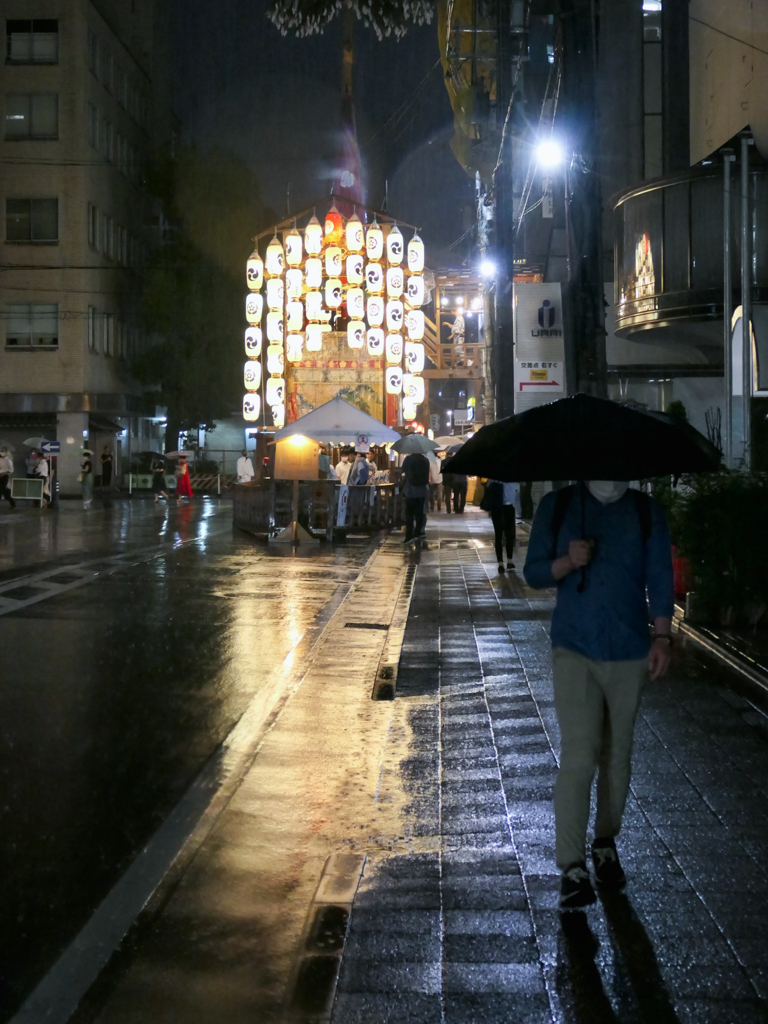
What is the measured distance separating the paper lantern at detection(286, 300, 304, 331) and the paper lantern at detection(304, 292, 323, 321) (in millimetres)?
509

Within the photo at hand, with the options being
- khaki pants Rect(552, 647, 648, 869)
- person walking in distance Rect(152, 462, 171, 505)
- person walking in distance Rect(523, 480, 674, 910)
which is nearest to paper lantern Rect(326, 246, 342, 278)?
person walking in distance Rect(152, 462, 171, 505)

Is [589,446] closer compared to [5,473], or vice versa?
[589,446]

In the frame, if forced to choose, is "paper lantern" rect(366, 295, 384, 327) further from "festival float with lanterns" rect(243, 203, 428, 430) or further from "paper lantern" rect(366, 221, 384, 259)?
"paper lantern" rect(366, 221, 384, 259)

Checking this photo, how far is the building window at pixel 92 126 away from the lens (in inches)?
1925

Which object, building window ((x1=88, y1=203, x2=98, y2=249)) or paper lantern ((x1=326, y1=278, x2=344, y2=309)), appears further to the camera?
building window ((x1=88, y1=203, x2=98, y2=249))

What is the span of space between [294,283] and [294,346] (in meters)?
2.05

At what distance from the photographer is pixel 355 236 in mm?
37219

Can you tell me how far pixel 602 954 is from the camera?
4059mm

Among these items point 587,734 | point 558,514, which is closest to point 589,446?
point 558,514

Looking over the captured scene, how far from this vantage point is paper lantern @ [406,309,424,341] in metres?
38.7

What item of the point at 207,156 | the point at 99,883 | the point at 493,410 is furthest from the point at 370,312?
the point at 99,883

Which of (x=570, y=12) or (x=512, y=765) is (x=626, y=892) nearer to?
(x=512, y=765)

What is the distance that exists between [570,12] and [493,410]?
16008 millimetres

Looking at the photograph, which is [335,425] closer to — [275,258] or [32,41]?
[275,258]
